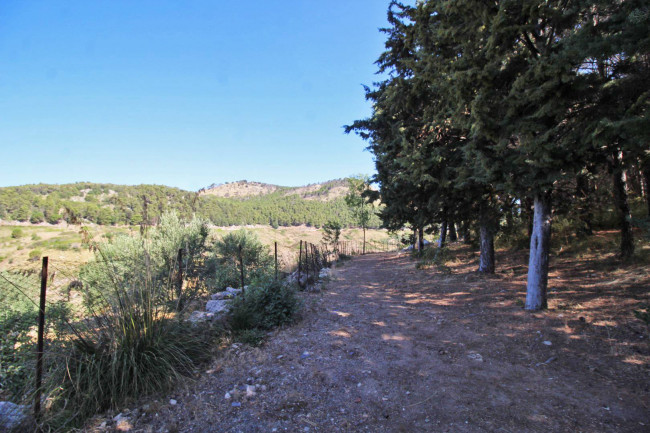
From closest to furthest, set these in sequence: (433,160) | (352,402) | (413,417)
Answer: (413,417) → (352,402) → (433,160)

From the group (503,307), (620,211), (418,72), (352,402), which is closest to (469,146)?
(418,72)

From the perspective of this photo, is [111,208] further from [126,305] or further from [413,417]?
[413,417]

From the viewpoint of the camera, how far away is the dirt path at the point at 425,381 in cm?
255

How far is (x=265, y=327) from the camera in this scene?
494cm

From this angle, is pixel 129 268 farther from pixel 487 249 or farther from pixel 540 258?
pixel 487 249

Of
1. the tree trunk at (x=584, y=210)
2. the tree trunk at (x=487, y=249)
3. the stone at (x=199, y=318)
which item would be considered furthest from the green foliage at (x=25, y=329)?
the tree trunk at (x=584, y=210)

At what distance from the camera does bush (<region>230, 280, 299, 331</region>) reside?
15.6ft

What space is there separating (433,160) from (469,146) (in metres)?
1.93

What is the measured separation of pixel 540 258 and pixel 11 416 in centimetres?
744

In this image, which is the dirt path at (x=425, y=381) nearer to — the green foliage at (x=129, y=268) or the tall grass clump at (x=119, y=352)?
the tall grass clump at (x=119, y=352)

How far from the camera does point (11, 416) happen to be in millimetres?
2309

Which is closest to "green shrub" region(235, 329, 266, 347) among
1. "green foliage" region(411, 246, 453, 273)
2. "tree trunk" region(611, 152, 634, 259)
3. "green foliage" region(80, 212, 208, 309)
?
"green foliage" region(80, 212, 208, 309)

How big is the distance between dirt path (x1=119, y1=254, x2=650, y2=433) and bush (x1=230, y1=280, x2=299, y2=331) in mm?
309

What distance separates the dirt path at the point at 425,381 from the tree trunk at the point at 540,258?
36cm
